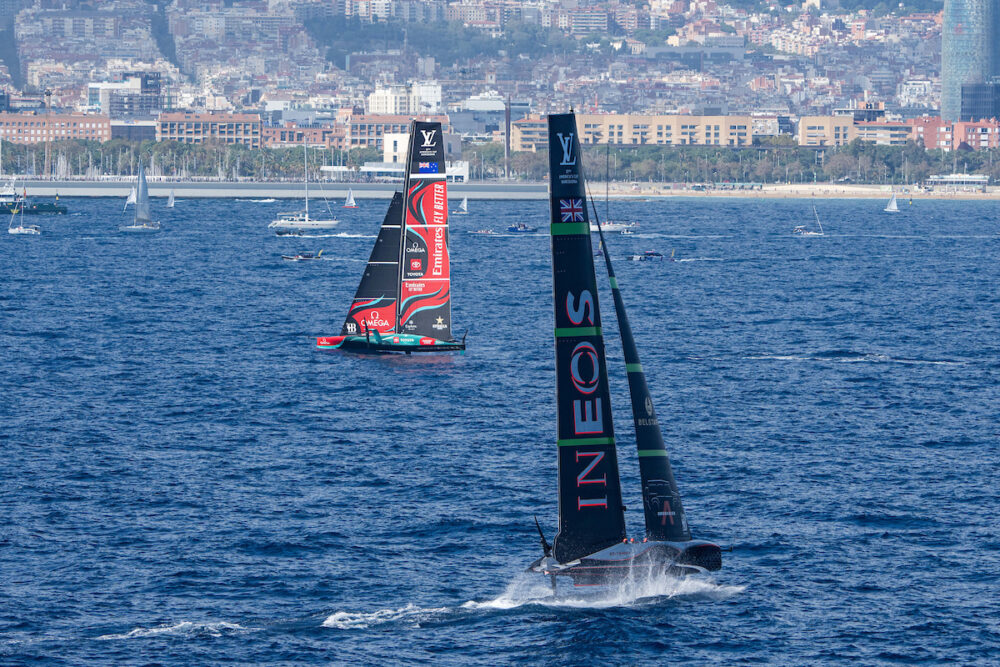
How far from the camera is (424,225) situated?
73.4 metres

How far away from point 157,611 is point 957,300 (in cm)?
9078

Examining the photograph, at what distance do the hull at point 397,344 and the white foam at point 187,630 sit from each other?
128ft

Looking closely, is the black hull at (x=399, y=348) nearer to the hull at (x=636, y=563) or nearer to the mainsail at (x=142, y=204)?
the hull at (x=636, y=563)

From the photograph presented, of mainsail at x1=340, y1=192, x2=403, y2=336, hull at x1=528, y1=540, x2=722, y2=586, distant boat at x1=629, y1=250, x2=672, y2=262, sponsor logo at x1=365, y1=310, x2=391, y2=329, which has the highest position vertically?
mainsail at x1=340, y1=192, x2=403, y2=336

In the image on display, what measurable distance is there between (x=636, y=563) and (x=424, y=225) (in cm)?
3764

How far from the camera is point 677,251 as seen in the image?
17550cm

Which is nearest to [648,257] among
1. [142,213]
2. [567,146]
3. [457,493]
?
[142,213]

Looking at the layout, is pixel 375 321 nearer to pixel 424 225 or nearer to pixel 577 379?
pixel 424 225

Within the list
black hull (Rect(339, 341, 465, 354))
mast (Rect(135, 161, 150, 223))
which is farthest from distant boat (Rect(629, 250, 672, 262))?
black hull (Rect(339, 341, 465, 354))

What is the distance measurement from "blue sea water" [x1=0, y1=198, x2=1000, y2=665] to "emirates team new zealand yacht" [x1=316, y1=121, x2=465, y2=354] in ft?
5.46

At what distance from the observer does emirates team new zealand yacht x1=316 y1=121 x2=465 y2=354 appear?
241 ft

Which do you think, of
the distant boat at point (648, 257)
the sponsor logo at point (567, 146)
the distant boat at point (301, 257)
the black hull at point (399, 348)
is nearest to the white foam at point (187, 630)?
the sponsor logo at point (567, 146)

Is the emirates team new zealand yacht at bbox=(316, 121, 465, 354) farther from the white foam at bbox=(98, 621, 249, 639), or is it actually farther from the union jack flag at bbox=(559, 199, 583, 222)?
the union jack flag at bbox=(559, 199, 583, 222)

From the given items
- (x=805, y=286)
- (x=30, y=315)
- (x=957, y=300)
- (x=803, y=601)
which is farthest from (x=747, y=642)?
(x=805, y=286)
